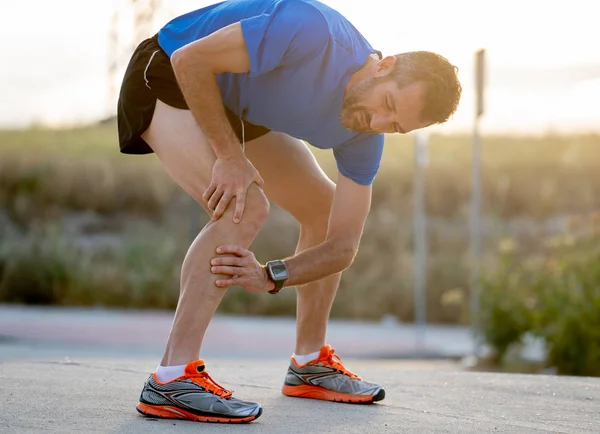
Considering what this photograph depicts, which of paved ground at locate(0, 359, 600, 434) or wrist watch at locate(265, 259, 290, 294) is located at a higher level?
wrist watch at locate(265, 259, 290, 294)

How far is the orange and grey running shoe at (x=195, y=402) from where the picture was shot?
399cm

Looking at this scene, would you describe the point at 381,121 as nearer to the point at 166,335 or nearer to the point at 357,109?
the point at 357,109

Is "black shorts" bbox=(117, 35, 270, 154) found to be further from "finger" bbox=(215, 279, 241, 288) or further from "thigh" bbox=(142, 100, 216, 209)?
"finger" bbox=(215, 279, 241, 288)

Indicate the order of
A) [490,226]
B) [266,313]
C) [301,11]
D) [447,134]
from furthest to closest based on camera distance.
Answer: [447,134] < [490,226] < [266,313] < [301,11]

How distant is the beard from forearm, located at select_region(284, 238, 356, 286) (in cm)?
58

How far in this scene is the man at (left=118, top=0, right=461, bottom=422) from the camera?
3.94 meters

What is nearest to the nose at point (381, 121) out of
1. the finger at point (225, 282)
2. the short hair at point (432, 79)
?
the short hair at point (432, 79)

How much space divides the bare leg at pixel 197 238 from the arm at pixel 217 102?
5cm

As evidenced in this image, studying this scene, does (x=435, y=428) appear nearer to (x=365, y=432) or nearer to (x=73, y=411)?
(x=365, y=432)

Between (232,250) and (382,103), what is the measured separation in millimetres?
825

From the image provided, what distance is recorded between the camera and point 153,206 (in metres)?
25.1

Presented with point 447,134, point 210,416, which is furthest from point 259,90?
point 447,134

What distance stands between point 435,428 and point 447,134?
110ft

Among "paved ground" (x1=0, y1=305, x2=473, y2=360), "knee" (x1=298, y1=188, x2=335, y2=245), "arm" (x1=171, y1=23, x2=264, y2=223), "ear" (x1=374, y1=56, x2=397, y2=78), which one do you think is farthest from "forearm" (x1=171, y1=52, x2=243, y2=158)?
"paved ground" (x1=0, y1=305, x2=473, y2=360)
